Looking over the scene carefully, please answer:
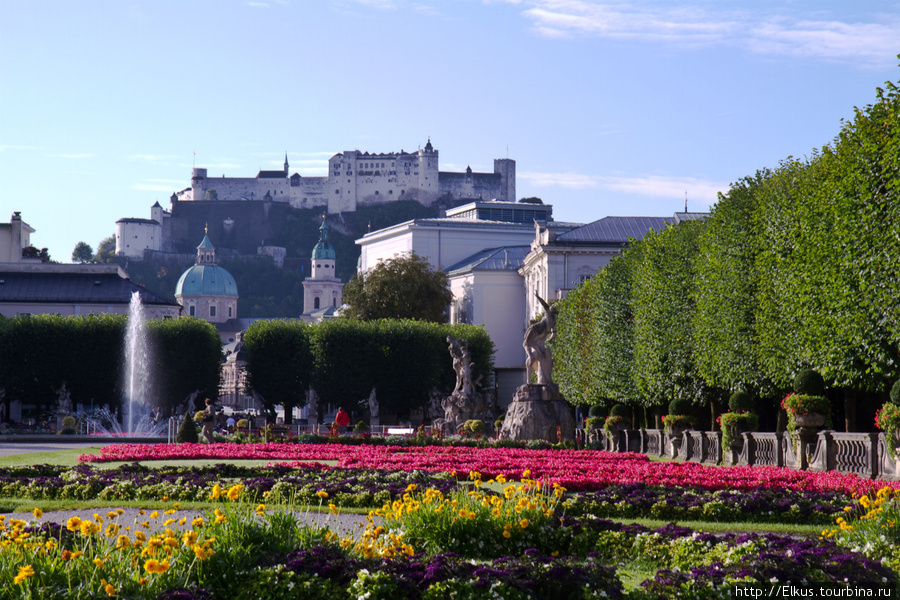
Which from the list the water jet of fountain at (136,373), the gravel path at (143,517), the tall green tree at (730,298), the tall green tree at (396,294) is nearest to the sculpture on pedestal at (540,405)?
the tall green tree at (730,298)

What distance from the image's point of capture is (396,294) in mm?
84062

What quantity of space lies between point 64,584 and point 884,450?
1684 centimetres

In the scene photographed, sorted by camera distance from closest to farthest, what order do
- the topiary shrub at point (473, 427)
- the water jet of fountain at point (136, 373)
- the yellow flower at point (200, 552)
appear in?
the yellow flower at point (200, 552) → the topiary shrub at point (473, 427) → the water jet of fountain at point (136, 373)

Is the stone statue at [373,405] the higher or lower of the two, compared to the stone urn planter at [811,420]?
lower

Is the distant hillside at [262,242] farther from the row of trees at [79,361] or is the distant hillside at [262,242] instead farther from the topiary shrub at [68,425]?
the topiary shrub at [68,425]

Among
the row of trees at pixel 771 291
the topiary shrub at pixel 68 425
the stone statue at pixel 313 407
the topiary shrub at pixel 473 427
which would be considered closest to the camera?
the row of trees at pixel 771 291

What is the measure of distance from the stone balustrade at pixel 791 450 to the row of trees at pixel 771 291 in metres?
1.92

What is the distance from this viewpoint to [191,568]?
8438 mm

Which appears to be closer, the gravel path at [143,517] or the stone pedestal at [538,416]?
the gravel path at [143,517]

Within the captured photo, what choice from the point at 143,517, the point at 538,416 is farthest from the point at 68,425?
the point at 143,517

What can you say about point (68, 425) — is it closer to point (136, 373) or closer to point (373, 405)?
point (136, 373)

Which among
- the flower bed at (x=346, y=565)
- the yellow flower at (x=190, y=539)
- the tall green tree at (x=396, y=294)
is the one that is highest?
the tall green tree at (x=396, y=294)

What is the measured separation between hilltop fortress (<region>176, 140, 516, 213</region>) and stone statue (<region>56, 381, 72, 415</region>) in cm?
12810

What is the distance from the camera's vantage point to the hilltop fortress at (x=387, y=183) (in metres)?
188
